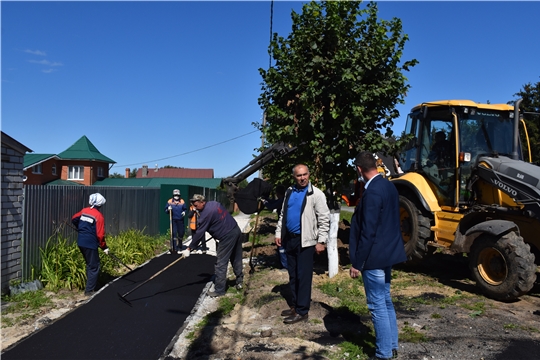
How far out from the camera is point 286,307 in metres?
6.44

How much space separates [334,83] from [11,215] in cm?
555

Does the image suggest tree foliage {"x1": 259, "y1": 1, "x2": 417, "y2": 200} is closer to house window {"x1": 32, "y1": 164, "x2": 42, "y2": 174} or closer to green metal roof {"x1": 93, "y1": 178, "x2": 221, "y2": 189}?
green metal roof {"x1": 93, "y1": 178, "x2": 221, "y2": 189}

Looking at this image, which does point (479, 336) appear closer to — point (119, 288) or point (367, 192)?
point (367, 192)

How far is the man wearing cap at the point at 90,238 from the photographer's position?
307 inches

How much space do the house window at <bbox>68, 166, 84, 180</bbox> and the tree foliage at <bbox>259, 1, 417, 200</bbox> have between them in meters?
38.7

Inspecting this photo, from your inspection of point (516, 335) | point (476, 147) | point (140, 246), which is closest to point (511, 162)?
point (476, 147)

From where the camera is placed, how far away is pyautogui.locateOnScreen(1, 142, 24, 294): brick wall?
747 cm

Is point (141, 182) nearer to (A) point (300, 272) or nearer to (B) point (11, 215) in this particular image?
(B) point (11, 215)

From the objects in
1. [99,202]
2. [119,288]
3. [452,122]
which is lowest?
[119,288]

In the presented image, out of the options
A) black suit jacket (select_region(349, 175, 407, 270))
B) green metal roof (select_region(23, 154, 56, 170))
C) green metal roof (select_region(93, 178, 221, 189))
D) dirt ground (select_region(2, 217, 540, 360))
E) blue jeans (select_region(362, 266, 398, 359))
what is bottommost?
dirt ground (select_region(2, 217, 540, 360))

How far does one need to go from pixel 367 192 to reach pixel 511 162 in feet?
13.4

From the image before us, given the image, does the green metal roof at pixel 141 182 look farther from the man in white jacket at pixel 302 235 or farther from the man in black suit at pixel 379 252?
the man in black suit at pixel 379 252

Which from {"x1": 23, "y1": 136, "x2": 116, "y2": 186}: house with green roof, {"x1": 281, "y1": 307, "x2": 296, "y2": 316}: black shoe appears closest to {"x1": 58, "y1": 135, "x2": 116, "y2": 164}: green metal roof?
{"x1": 23, "y1": 136, "x2": 116, "y2": 186}: house with green roof

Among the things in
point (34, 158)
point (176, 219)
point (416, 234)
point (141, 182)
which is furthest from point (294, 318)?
point (141, 182)
